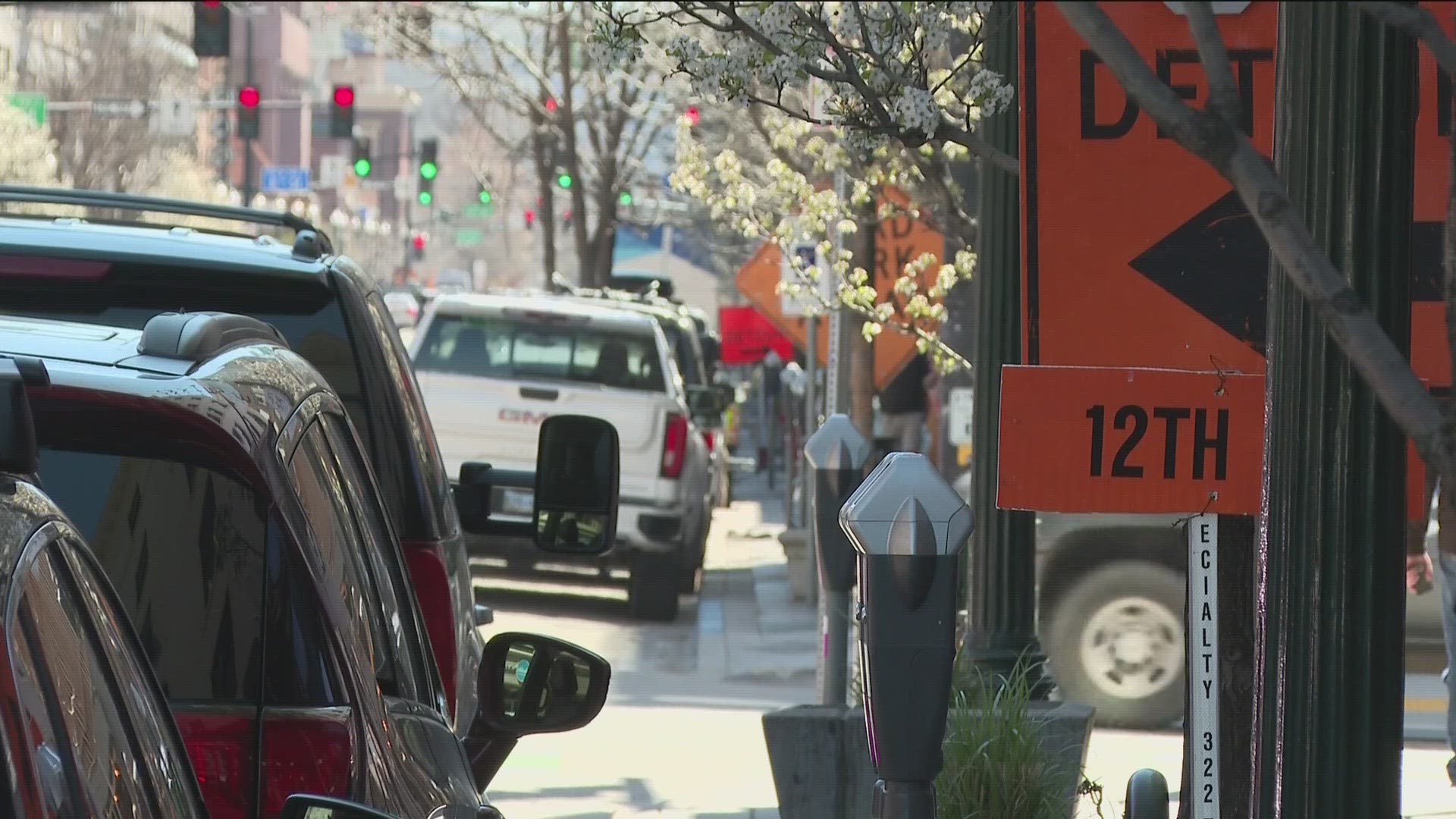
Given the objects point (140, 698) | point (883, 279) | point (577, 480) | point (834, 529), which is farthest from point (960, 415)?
point (140, 698)

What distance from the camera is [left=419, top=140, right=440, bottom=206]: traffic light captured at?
1758 inches

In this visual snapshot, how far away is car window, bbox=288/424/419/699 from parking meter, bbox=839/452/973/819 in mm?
989

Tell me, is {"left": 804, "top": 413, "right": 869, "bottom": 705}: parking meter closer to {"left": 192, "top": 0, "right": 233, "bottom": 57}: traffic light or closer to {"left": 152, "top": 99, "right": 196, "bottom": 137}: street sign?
{"left": 192, "top": 0, "right": 233, "bottom": 57}: traffic light

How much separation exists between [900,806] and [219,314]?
171cm

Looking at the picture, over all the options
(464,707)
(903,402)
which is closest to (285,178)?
(903,402)

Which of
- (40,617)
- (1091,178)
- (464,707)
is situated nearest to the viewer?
(40,617)

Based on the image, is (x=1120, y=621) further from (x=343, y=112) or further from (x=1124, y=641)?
(x=343, y=112)

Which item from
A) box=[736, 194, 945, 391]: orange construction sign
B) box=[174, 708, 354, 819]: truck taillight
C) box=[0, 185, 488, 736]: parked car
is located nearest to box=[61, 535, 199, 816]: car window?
box=[174, 708, 354, 819]: truck taillight

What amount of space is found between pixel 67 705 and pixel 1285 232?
1517mm

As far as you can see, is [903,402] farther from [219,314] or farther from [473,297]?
[219,314]

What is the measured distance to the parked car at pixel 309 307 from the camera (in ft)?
15.7

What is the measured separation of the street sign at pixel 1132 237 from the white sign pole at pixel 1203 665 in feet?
1.18

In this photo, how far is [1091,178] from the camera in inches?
198

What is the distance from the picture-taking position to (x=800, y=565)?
55.9 feet
